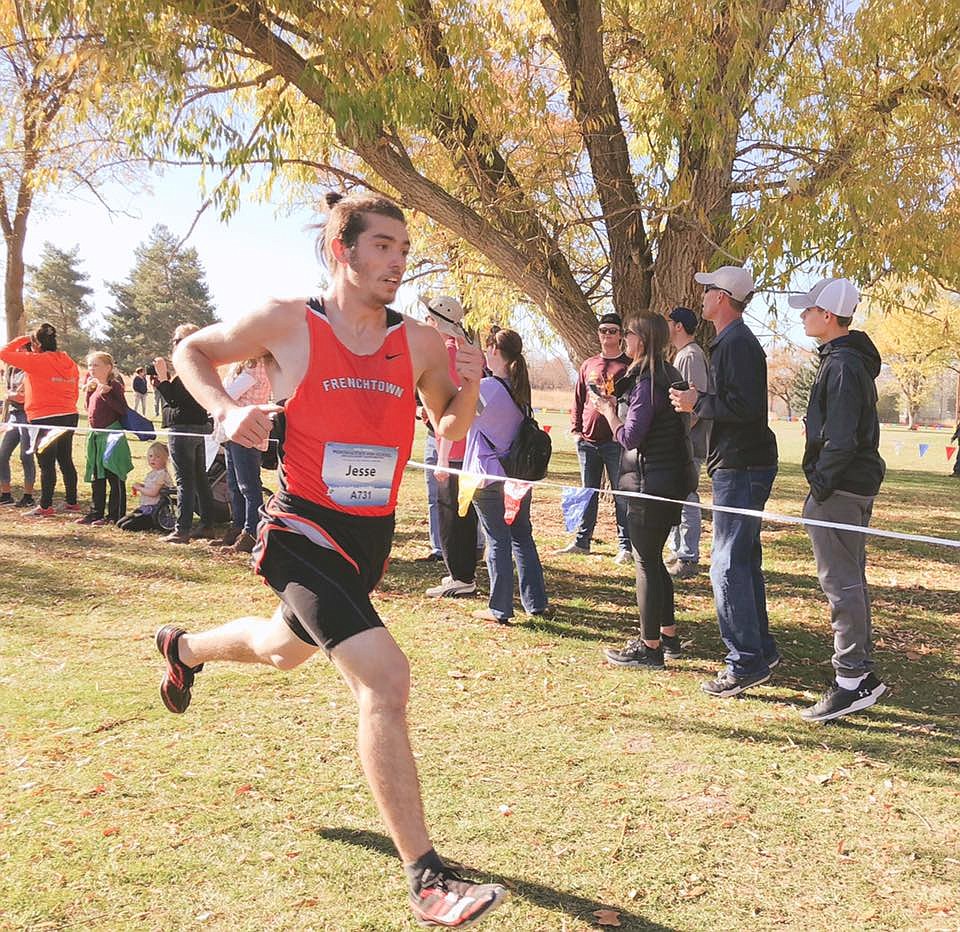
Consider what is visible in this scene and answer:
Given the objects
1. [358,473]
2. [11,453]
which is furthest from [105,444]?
[358,473]

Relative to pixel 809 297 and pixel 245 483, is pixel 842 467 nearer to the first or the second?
pixel 809 297

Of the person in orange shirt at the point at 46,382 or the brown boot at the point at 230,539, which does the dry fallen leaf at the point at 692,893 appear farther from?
the person in orange shirt at the point at 46,382

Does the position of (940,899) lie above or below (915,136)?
below

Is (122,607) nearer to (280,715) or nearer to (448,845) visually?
(280,715)

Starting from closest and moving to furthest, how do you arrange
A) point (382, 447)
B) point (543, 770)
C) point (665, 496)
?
point (382, 447) → point (543, 770) → point (665, 496)

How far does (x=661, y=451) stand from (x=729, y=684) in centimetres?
136

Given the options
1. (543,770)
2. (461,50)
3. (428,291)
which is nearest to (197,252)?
(428,291)

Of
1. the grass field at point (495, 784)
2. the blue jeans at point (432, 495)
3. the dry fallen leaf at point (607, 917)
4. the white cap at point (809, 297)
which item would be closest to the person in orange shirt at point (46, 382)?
the grass field at point (495, 784)

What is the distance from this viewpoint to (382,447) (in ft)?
9.65

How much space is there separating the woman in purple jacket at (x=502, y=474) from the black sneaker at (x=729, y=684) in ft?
5.26

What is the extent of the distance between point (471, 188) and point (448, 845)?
25.8ft

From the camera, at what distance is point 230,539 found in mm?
8422

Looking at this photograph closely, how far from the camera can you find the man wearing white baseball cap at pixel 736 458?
15.4 feet

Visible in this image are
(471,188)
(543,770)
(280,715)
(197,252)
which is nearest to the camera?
(543,770)
